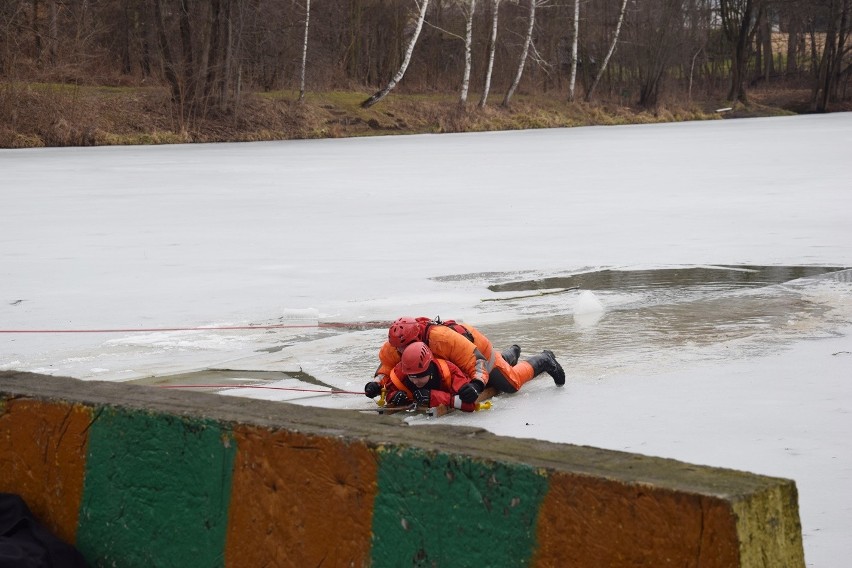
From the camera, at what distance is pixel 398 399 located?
6.03 metres

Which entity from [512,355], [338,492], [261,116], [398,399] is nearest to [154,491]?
[338,492]

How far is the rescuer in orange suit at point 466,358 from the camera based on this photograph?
243 inches

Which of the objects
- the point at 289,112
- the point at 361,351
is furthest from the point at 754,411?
the point at 289,112

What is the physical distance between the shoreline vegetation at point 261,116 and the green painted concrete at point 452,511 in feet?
99.9

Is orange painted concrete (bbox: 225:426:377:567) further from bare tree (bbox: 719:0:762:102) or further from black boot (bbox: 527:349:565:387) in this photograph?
bare tree (bbox: 719:0:762:102)

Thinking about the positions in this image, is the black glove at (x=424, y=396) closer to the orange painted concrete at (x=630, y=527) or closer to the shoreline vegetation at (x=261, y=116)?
the orange painted concrete at (x=630, y=527)

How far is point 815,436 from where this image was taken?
512 centimetres

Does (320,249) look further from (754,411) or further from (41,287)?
(754,411)

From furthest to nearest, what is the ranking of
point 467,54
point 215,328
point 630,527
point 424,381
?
point 467,54 < point 215,328 < point 424,381 < point 630,527

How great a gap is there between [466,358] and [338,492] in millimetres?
3160

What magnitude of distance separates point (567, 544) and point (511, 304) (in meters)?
6.40

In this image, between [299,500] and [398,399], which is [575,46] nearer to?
[398,399]

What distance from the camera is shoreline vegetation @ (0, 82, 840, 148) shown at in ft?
108

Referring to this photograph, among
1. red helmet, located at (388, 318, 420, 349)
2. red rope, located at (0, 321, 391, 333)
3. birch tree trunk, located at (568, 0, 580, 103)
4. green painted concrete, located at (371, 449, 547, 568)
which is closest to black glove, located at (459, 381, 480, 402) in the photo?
red helmet, located at (388, 318, 420, 349)
